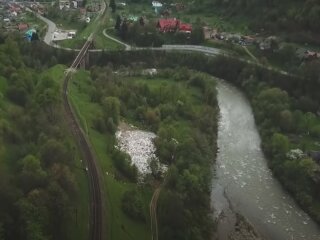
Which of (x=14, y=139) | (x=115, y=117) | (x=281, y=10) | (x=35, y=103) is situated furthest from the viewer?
(x=281, y=10)

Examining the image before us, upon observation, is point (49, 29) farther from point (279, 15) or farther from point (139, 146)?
point (139, 146)

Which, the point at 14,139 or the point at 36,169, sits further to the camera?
the point at 14,139

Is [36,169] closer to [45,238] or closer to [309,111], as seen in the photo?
[45,238]

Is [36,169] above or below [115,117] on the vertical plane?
above

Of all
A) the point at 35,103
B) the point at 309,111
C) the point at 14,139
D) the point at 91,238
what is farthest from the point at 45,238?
the point at 309,111

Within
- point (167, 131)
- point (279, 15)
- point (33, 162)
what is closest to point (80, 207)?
point (33, 162)

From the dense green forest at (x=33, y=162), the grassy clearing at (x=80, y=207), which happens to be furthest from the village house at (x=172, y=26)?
the grassy clearing at (x=80, y=207)
